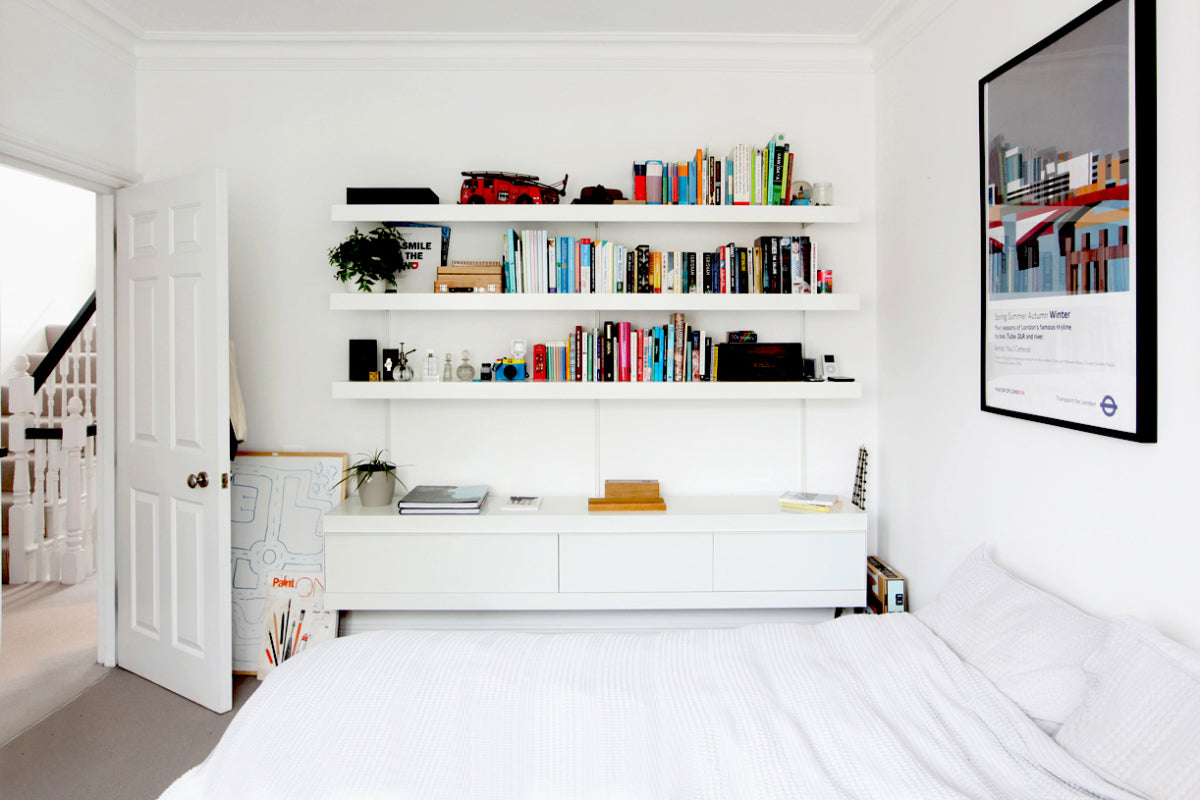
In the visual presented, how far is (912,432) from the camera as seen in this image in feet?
9.30

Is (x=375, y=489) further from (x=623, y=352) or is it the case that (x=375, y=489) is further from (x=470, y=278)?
(x=623, y=352)

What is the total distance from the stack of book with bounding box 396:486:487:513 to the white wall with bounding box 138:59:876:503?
21cm

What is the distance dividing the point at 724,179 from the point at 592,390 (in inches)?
40.5

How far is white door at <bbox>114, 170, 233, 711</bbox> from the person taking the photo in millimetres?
2676

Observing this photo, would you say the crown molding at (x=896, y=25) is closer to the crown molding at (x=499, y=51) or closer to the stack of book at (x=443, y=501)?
the crown molding at (x=499, y=51)

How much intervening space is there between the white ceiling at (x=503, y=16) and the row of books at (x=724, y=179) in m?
0.48

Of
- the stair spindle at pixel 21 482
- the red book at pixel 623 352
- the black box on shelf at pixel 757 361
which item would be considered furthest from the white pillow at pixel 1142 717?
the stair spindle at pixel 21 482

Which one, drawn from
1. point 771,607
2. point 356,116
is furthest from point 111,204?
point 771,607

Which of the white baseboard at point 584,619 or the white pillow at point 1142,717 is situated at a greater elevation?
the white pillow at point 1142,717

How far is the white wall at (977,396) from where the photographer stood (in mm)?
1548

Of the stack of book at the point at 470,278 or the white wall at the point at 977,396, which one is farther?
the stack of book at the point at 470,278

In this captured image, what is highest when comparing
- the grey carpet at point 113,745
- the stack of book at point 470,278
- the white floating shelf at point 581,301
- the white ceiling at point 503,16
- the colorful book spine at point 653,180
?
the white ceiling at point 503,16

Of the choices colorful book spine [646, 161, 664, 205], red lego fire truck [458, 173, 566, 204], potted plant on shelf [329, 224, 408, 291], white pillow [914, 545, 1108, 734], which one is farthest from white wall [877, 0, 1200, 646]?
potted plant on shelf [329, 224, 408, 291]

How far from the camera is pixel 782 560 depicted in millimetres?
2828
